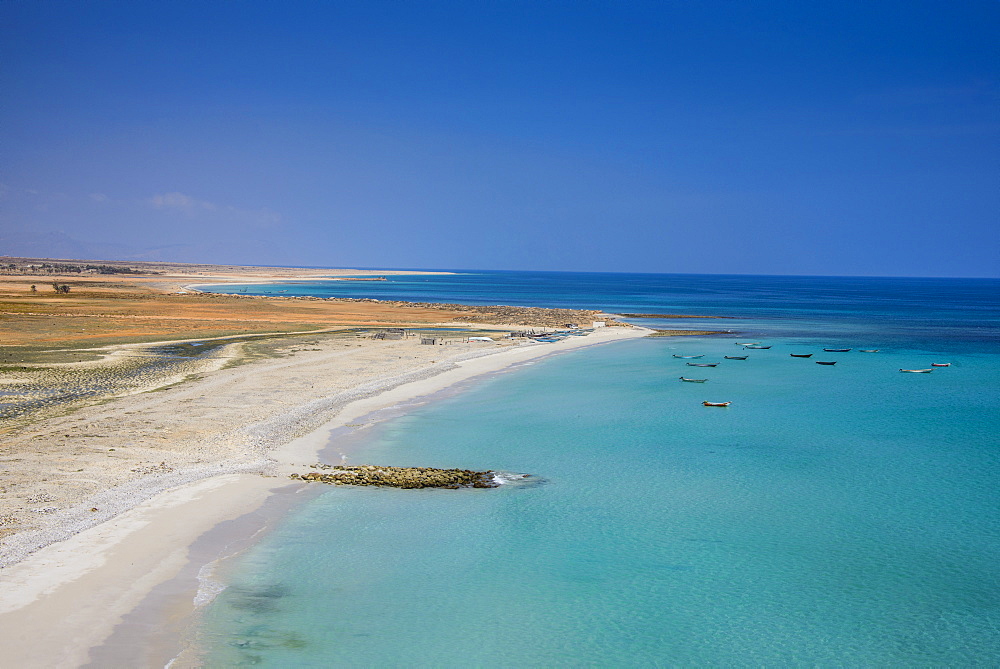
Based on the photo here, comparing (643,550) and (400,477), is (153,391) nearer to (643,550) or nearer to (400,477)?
(400,477)

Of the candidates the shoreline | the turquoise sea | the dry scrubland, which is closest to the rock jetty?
the turquoise sea

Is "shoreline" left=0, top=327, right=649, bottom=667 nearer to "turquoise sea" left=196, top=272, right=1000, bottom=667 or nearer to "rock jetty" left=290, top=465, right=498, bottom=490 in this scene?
"rock jetty" left=290, top=465, right=498, bottom=490

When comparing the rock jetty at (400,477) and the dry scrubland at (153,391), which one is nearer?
the dry scrubland at (153,391)

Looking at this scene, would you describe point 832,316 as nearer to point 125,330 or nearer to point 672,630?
point 125,330

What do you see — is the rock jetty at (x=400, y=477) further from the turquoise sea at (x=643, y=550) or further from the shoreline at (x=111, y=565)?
the shoreline at (x=111, y=565)

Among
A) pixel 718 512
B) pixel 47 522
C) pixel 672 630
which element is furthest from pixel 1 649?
pixel 718 512

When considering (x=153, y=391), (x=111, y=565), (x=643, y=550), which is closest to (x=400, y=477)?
(x=643, y=550)

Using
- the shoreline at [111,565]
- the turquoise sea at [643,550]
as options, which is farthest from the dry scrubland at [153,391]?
the turquoise sea at [643,550]
